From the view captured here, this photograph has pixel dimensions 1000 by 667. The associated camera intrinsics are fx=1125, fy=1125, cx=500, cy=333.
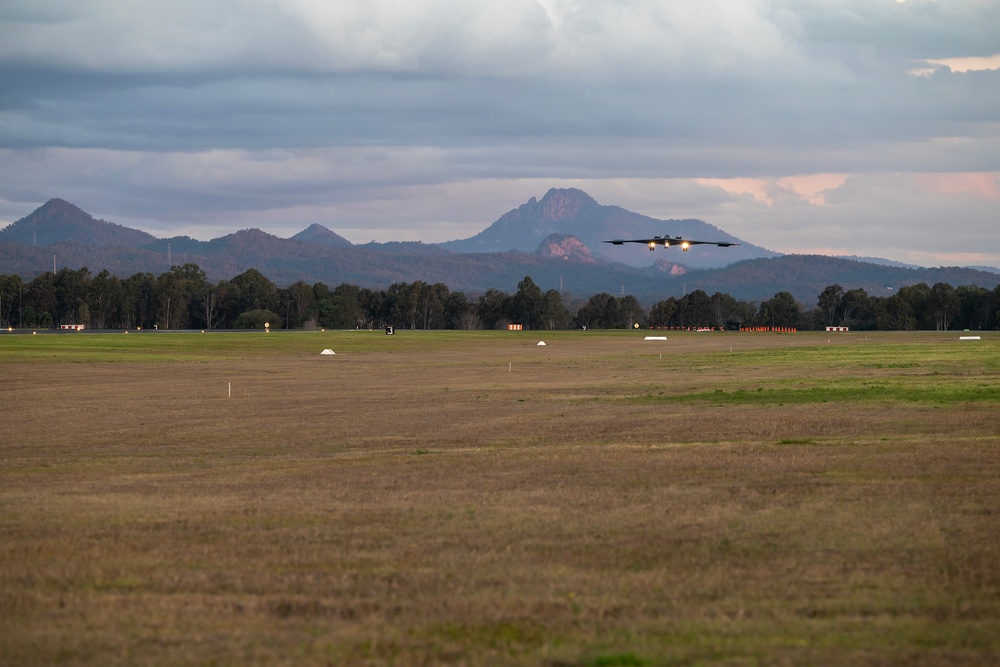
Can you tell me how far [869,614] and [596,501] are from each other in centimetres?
696

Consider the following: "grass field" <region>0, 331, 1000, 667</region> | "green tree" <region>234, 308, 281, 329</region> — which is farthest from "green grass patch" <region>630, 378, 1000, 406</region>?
"green tree" <region>234, 308, 281, 329</region>

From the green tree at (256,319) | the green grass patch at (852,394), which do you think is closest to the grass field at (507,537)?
the green grass patch at (852,394)

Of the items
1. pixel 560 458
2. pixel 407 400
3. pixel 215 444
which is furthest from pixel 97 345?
pixel 560 458

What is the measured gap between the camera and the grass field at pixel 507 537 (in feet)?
34.0

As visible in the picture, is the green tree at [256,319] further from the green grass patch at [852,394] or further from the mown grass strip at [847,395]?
the mown grass strip at [847,395]

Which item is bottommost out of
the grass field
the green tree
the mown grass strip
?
the grass field

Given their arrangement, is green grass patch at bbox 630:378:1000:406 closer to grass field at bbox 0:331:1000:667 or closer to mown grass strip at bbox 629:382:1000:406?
mown grass strip at bbox 629:382:1000:406

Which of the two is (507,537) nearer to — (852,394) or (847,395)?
(847,395)

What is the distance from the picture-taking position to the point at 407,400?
40.8 meters

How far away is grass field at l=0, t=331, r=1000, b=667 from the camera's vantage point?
408 inches

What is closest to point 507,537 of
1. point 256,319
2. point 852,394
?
point 852,394

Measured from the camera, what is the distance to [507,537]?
14.8 m

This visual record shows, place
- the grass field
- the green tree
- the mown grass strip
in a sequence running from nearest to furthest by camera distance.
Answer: the grass field < the mown grass strip < the green tree

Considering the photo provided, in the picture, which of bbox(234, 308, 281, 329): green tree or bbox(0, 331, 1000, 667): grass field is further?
bbox(234, 308, 281, 329): green tree
